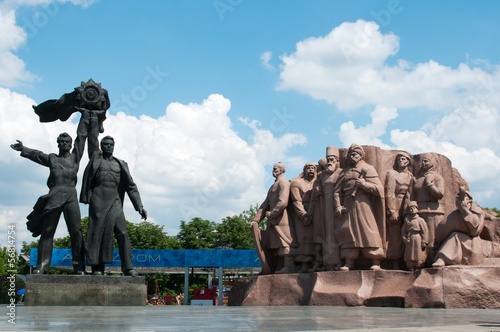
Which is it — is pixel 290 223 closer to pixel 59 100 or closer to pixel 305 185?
pixel 305 185

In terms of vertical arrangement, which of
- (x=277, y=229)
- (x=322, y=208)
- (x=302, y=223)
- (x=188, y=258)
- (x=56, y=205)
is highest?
(x=322, y=208)

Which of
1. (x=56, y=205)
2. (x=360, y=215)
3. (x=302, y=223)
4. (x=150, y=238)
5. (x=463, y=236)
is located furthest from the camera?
(x=150, y=238)

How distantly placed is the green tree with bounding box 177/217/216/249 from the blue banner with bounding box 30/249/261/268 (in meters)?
19.2

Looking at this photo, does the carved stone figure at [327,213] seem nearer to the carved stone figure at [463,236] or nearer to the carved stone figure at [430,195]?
the carved stone figure at [430,195]

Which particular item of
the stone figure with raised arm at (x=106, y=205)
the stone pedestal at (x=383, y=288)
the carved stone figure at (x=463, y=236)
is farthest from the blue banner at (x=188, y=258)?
the carved stone figure at (x=463, y=236)

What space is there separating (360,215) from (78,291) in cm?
606

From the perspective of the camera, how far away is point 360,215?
1204 centimetres

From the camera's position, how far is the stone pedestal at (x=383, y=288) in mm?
10203

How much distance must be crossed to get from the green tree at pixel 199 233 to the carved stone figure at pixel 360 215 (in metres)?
37.7

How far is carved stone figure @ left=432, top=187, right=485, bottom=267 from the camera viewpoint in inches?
431

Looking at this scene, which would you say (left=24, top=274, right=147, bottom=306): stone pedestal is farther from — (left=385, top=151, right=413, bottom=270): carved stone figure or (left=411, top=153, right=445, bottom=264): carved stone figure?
(left=411, top=153, right=445, bottom=264): carved stone figure

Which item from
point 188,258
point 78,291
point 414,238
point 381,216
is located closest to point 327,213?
point 381,216

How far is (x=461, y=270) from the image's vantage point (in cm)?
1044

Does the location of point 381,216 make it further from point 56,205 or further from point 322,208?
point 56,205
